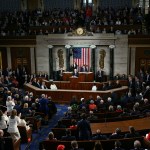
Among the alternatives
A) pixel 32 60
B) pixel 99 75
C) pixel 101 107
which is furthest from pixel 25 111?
pixel 32 60

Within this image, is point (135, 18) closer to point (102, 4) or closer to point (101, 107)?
point (102, 4)

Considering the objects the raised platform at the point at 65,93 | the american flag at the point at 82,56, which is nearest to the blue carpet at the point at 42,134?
the raised platform at the point at 65,93

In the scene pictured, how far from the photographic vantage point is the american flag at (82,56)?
23391 mm

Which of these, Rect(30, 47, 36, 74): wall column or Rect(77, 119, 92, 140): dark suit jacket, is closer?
Rect(77, 119, 92, 140): dark suit jacket

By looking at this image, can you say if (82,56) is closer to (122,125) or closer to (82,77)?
(82,77)

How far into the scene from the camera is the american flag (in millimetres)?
23391

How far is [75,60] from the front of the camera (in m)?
23.6

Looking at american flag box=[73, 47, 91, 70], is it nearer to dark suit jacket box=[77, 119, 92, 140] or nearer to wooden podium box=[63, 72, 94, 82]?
wooden podium box=[63, 72, 94, 82]

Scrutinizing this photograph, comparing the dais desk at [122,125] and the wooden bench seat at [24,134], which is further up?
the dais desk at [122,125]

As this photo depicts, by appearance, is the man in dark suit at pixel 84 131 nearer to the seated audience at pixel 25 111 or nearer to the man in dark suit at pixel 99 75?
the seated audience at pixel 25 111

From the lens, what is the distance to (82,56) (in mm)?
23469

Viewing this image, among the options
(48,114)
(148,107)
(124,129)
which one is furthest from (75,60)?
(124,129)

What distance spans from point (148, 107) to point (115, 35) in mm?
9904

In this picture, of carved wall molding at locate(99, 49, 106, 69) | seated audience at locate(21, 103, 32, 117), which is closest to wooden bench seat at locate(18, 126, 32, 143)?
seated audience at locate(21, 103, 32, 117)
